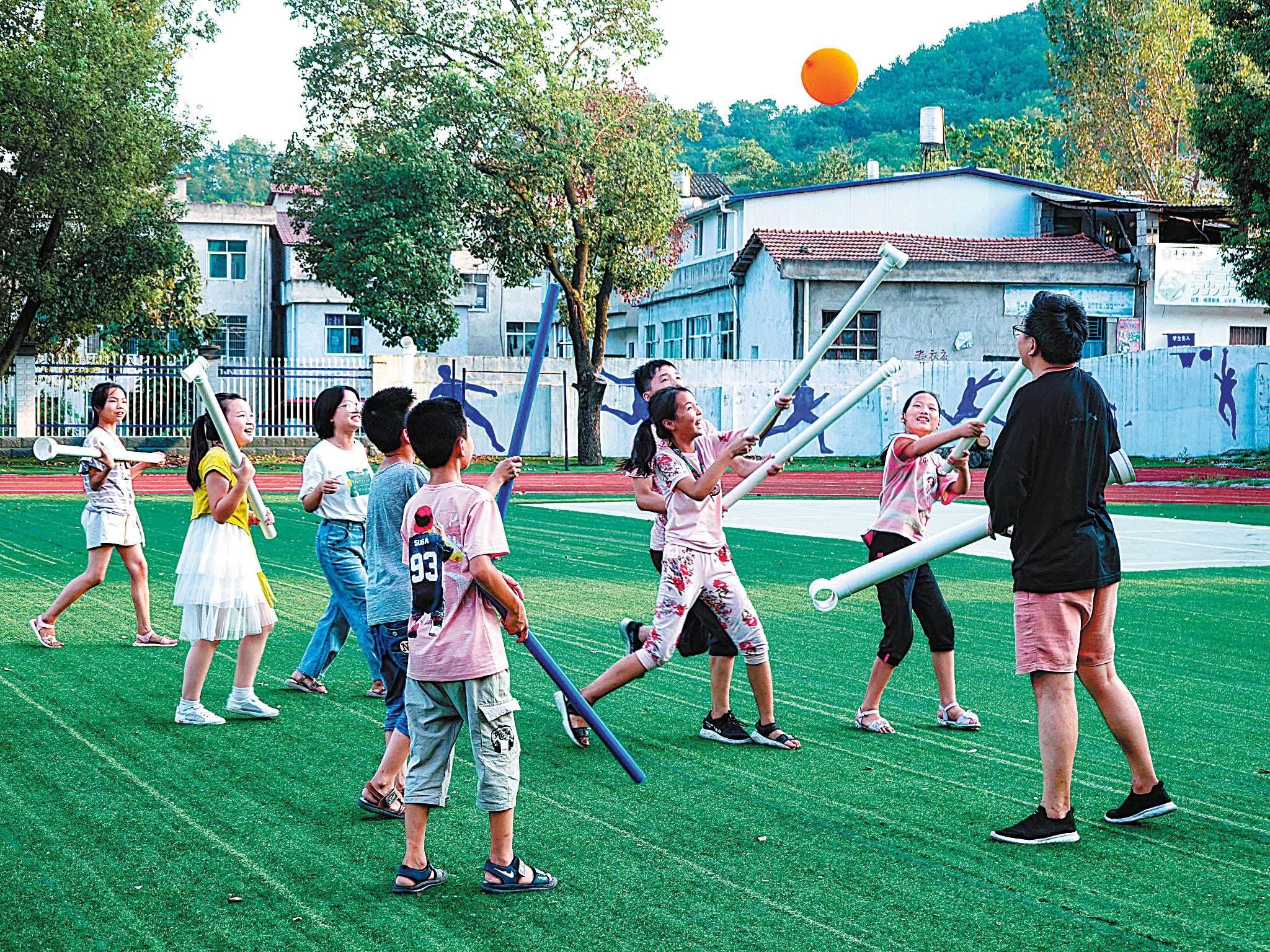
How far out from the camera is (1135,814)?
5094 mm

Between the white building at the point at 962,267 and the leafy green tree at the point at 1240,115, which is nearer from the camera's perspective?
the leafy green tree at the point at 1240,115

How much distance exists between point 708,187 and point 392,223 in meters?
31.7

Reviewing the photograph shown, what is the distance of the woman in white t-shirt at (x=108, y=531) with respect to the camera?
873cm

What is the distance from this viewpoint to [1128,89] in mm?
53781

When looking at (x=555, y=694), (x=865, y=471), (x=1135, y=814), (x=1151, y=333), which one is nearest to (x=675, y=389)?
(x=555, y=694)

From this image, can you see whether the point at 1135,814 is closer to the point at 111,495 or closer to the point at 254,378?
the point at 111,495

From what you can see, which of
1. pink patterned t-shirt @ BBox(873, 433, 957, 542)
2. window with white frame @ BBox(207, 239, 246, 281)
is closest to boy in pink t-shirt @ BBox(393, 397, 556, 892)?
pink patterned t-shirt @ BBox(873, 433, 957, 542)

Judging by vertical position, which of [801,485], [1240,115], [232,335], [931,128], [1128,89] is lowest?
[801,485]

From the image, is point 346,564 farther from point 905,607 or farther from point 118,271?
point 118,271

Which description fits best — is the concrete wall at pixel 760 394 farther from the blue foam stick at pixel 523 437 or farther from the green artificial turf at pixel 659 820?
the blue foam stick at pixel 523 437

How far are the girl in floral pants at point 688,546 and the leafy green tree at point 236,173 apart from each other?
9754 cm

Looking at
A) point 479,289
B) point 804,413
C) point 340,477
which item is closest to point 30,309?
point 804,413

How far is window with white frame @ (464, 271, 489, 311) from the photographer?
54.1 meters

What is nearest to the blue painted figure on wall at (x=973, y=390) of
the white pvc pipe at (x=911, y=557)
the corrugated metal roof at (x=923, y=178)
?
the corrugated metal roof at (x=923, y=178)
